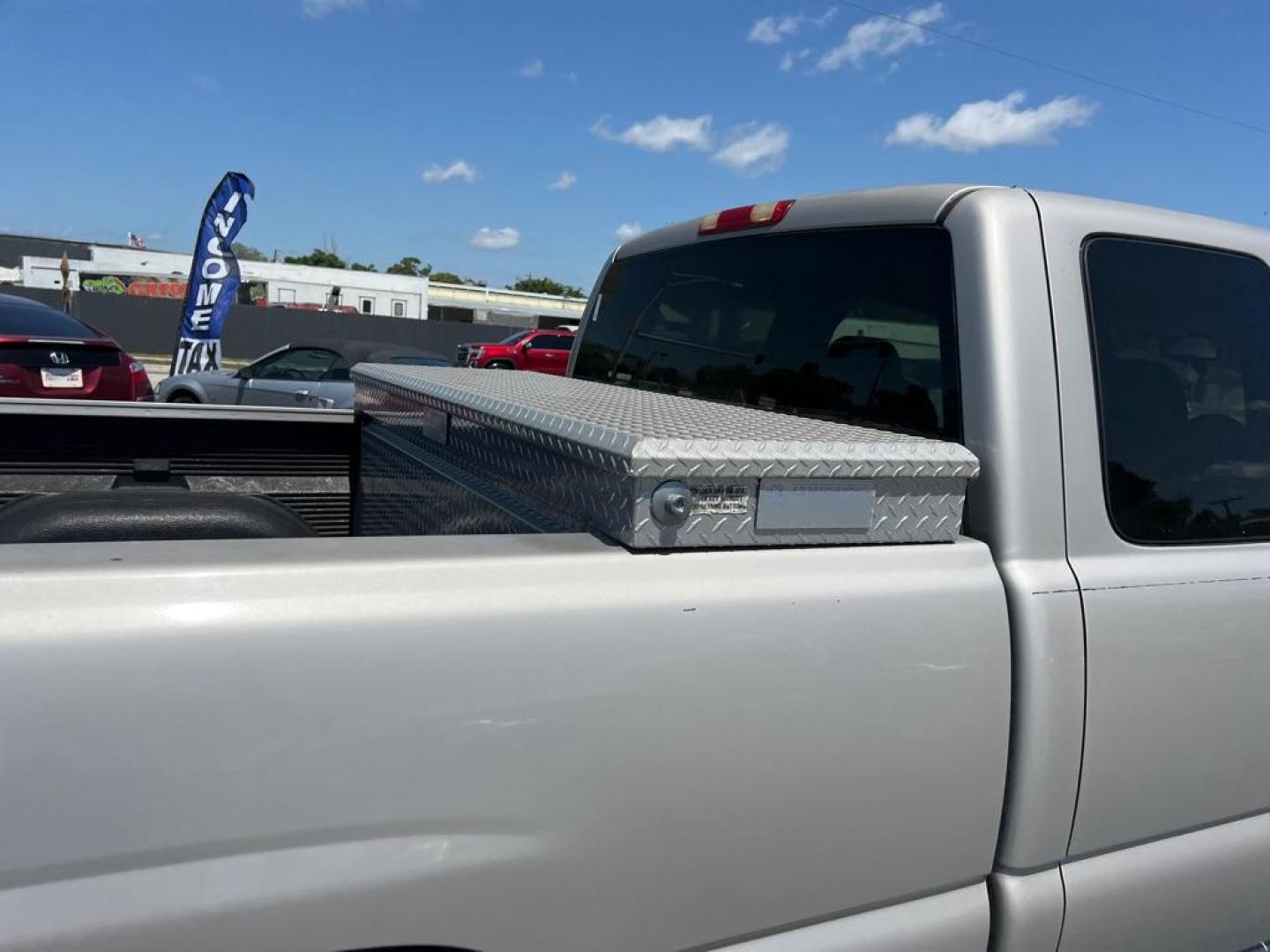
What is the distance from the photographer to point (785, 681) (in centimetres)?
155

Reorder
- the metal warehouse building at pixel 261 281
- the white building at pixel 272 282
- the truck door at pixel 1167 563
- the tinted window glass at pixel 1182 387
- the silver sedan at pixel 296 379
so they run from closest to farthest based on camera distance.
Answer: the truck door at pixel 1167 563
the tinted window glass at pixel 1182 387
the silver sedan at pixel 296 379
the metal warehouse building at pixel 261 281
the white building at pixel 272 282

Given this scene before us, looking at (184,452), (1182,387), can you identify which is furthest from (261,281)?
(1182,387)

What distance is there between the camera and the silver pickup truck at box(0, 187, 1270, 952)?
1.23 metres

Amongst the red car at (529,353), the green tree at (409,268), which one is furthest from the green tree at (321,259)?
the red car at (529,353)

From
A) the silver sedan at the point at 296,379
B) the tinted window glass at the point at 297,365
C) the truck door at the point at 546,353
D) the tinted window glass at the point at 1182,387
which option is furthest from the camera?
the truck door at the point at 546,353

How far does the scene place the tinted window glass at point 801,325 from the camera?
2.07 metres

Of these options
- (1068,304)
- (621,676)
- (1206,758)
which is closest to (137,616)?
(621,676)

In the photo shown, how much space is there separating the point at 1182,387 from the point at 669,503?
1.35 meters

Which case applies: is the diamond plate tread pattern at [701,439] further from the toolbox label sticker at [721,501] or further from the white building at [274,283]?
the white building at [274,283]

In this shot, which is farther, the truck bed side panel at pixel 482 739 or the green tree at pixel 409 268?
the green tree at pixel 409 268

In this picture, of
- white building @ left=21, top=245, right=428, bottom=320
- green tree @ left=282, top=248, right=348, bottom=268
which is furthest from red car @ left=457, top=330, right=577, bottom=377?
green tree @ left=282, top=248, right=348, bottom=268

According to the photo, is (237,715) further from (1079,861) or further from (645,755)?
(1079,861)

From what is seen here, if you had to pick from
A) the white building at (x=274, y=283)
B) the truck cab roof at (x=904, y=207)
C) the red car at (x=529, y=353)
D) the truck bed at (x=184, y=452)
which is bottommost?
the truck bed at (x=184, y=452)

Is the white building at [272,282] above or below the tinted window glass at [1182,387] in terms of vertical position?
above
